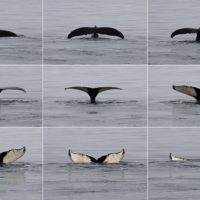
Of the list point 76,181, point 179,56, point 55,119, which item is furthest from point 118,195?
point 179,56

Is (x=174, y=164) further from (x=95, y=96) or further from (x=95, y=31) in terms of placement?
(x=95, y=31)

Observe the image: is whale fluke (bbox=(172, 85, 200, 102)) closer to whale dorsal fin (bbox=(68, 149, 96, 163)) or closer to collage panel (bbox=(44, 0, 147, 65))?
collage panel (bbox=(44, 0, 147, 65))

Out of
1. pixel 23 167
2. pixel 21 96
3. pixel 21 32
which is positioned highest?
pixel 21 32

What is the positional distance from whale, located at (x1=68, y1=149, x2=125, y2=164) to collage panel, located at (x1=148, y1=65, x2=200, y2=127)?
0.68 ft

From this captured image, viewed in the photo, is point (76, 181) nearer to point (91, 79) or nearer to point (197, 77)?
point (91, 79)

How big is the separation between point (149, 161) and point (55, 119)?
475mm

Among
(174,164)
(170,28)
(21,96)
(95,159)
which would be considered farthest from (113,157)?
(170,28)

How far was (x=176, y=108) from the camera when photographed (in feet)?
11.8

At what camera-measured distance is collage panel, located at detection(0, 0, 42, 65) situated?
355 centimetres

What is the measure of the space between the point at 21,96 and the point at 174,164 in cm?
77

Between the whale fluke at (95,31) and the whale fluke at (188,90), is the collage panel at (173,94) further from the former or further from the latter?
the whale fluke at (95,31)

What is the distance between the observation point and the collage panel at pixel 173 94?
357 cm

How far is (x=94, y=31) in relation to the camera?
11.7ft

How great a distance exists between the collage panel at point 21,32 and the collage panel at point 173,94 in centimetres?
54
